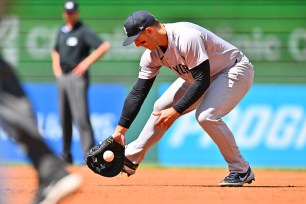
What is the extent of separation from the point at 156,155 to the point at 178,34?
5.80m

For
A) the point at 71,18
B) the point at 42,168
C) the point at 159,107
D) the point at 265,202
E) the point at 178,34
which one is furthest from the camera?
the point at 71,18

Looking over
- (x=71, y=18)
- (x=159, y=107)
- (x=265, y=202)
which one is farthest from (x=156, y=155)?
(x=265, y=202)

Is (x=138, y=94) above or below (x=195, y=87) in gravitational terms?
below

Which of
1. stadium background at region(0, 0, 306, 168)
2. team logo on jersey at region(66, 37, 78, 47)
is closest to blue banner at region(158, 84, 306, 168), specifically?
stadium background at region(0, 0, 306, 168)

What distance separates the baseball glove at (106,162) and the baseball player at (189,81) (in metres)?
0.10

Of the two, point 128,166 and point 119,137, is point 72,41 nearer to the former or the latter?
point 128,166

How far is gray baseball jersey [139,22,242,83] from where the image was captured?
7992mm

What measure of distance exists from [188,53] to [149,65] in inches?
21.2

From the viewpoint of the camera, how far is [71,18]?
12.3m

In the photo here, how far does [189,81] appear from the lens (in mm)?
8602

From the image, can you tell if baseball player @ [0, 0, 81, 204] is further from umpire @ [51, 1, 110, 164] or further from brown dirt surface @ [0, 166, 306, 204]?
umpire @ [51, 1, 110, 164]

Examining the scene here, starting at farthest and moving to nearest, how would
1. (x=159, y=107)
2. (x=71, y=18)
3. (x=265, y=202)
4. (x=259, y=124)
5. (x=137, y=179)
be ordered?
(x=259, y=124) < (x=71, y=18) < (x=137, y=179) < (x=159, y=107) < (x=265, y=202)

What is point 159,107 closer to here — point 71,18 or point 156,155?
point 71,18

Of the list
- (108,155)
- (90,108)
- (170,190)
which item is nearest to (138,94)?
(108,155)
